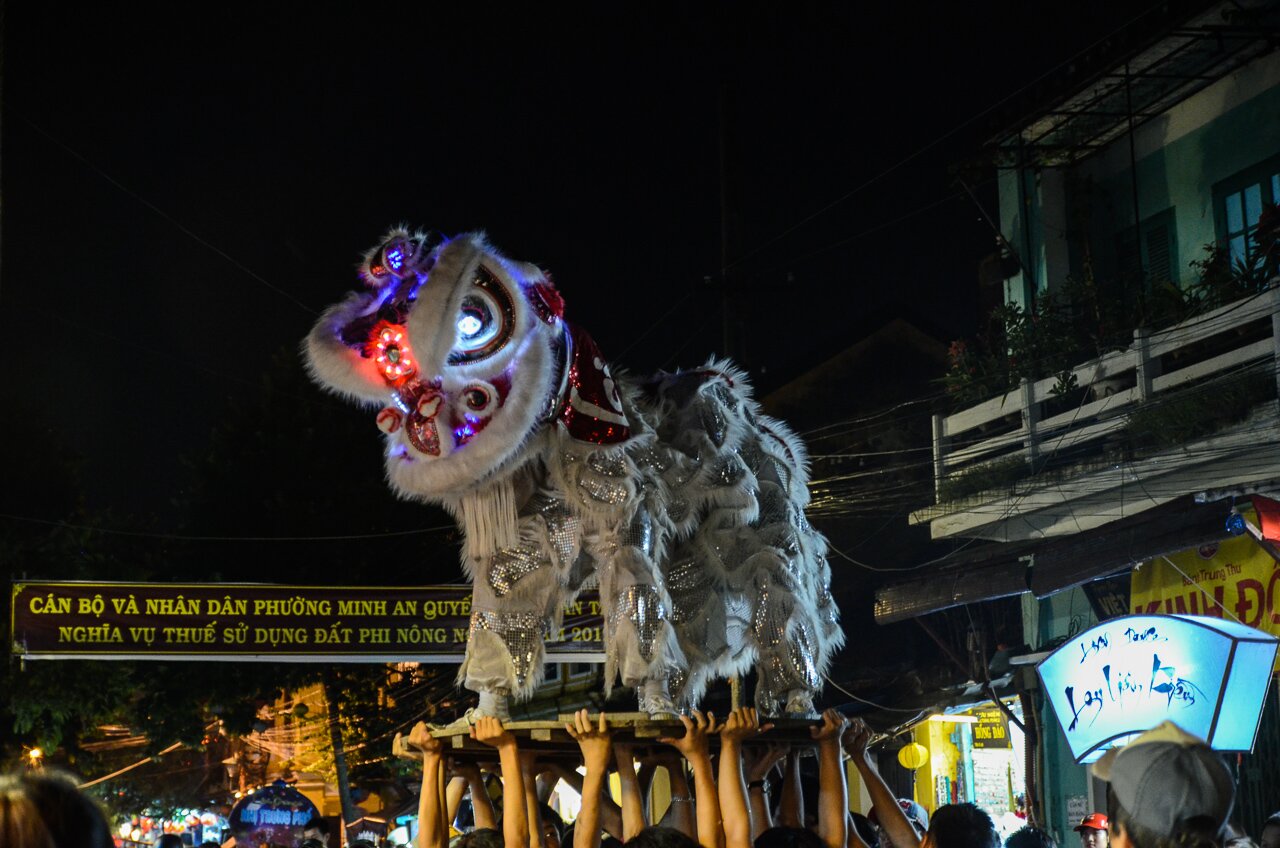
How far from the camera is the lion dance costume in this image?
19.0ft

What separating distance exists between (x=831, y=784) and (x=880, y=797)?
22 centimetres

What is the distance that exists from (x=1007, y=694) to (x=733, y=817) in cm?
999

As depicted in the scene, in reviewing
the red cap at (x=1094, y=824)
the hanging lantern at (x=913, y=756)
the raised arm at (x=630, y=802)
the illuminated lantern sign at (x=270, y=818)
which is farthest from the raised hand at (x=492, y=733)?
the hanging lantern at (x=913, y=756)

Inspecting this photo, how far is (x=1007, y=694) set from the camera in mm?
13648

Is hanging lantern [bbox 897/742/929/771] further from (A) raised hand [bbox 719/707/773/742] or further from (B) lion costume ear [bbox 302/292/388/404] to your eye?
(A) raised hand [bbox 719/707/773/742]

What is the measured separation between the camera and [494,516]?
6.19m

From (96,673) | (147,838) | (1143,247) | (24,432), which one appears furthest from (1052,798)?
(147,838)

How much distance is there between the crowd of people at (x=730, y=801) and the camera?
89.7 inches

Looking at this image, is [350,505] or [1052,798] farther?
[350,505]

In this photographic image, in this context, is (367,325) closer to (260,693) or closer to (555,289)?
(555,289)

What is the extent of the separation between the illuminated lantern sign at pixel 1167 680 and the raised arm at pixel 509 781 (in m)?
2.10

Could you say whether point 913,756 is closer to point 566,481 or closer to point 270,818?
point 270,818

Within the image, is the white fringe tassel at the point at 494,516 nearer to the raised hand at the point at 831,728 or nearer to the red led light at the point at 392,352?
the red led light at the point at 392,352

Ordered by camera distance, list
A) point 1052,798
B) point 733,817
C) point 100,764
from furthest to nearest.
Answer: point 100,764
point 1052,798
point 733,817
